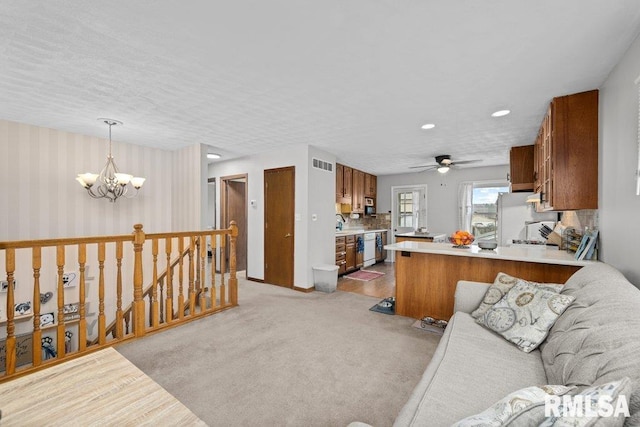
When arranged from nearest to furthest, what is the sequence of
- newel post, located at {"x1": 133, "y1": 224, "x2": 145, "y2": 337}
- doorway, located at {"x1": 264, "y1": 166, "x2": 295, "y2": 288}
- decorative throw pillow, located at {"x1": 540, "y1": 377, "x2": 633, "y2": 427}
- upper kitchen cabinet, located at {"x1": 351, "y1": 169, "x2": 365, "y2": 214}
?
decorative throw pillow, located at {"x1": 540, "y1": 377, "x2": 633, "y2": 427}
newel post, located at {"x1": 133, "y1": 224, "x2": 145, "y2": 337}
doorway, located at {"x1": 264, "y1": 166, "x2": 295, "y2": 288}
upper kitchen cabinet, located at {"x1": 351, "y1": 169, "x2": 365, "y2": 214}

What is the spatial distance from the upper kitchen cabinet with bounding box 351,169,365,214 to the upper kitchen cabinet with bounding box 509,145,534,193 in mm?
3097

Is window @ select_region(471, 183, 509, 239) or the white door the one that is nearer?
window @ select_region(471, 183, 509, 239)

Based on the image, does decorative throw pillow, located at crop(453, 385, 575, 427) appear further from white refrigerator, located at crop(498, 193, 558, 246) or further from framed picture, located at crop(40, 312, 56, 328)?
framed picture, located at crop(40, 312, 56, 328)

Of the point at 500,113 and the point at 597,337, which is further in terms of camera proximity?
the point at 500,113

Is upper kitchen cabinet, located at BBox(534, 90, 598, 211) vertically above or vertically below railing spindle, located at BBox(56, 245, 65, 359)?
above

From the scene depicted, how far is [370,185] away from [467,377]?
6289 millimetres

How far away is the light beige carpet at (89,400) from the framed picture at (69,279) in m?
3.26

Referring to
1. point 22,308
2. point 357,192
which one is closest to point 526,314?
point 357,192

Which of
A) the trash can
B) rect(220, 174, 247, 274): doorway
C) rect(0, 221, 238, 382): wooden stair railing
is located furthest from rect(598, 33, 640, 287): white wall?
rect(220, 174, 247, 274): doorway

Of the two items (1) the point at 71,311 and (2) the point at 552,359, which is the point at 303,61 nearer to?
(2) the point at 552,359

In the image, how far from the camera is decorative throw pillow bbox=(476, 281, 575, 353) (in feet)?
5.60

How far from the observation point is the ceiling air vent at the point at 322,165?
15.5 feet

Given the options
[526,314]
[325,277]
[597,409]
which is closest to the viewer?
[597,409]

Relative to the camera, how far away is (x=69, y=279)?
152 inches
